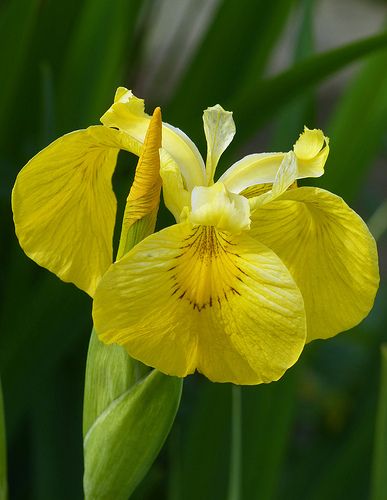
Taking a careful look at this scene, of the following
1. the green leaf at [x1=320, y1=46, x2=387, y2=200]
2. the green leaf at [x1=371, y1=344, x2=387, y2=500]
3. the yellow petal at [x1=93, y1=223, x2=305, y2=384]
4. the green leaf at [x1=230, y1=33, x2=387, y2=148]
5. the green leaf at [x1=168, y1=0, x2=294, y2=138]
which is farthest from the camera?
the green leaf at [x1=168, y1=0, x2=294, y2=138]

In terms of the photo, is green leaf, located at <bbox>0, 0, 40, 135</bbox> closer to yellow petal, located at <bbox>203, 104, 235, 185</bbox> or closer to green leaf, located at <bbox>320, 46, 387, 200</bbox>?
green leaf, located at <bbox>320, 46, 387, 200</bbox>

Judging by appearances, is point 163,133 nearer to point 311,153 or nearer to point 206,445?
point 311,153

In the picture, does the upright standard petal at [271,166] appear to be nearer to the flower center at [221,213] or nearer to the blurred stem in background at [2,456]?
the flower center at [221,213]

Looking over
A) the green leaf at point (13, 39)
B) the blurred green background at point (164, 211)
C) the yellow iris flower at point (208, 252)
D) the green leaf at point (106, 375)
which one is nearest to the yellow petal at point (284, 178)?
the yellow iris flower at point (208, 252)

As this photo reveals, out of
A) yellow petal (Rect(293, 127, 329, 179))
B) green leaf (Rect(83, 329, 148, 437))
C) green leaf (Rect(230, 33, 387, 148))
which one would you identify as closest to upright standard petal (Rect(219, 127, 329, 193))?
yellow petal (Rect(293, 127, 329, 179))

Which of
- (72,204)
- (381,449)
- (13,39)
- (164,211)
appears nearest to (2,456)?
(72,204)

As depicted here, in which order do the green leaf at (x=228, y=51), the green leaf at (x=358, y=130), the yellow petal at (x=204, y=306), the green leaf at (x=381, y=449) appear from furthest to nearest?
the green leaf at (x=228, y=51)
the green leaf at (x=358, y=130)
the green leaf at (x=381, y=449)
the yellow petal at (x=204, y=306)

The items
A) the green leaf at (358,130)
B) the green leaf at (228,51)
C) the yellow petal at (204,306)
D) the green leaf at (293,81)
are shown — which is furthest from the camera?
the green leaf at (228,51)
